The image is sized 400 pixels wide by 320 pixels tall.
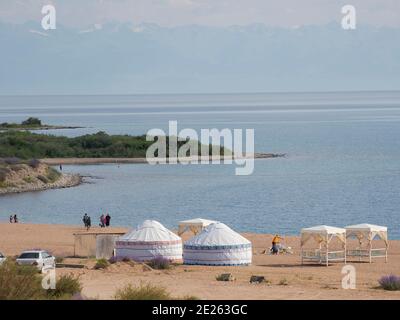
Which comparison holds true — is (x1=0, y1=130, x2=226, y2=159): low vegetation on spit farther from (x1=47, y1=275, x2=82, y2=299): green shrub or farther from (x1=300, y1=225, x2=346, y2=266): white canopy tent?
(x1=47, y1=275, x2=82, y2=299): green shrub

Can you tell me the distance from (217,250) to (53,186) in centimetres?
4866

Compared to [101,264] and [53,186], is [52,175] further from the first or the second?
[101,264]

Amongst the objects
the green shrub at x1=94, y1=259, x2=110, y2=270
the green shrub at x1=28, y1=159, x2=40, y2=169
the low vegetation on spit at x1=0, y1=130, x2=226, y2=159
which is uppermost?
the low vegetation on spit at x1=0, y1=130, x2=226, y2=159

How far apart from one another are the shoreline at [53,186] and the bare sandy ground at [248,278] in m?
37.0

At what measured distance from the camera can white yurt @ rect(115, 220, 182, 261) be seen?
34.0 m

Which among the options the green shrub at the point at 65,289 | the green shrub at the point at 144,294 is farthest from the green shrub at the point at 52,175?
the green shrub at the point at 144,294

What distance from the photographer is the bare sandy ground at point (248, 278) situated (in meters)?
25.5

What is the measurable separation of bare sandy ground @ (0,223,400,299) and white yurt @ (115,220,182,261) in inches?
45.4

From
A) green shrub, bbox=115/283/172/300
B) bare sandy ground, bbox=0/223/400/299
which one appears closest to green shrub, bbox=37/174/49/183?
bare sandy ground, bbox=0/223/400/299

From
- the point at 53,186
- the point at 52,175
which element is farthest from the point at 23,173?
the point at 52,175

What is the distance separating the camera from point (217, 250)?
33531mm

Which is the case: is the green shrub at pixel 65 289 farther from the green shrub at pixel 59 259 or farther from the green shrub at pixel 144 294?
the green shrub at pixel 59 259
